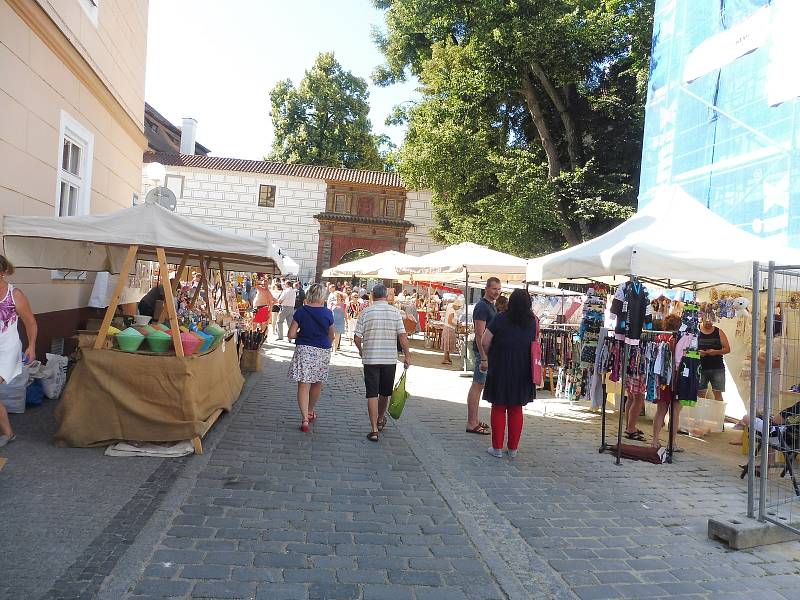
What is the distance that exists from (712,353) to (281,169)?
30677mm

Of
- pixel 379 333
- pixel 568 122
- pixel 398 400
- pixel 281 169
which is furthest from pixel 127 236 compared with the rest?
pixel 281 169

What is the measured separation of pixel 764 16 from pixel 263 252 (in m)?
11.2

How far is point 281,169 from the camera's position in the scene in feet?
117

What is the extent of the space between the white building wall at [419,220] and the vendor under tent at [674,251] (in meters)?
28.6

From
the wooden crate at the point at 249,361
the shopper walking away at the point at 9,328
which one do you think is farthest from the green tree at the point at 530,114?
the shopper walking away at the point at 9,328

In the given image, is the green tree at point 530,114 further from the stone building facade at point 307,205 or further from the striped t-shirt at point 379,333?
the striped t-shirt at point 379,333

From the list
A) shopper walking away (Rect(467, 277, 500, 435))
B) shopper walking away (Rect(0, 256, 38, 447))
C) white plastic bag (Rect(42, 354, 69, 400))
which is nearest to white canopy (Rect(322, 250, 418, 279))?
shopper walking away (Rect(467, 277, 500, 435))

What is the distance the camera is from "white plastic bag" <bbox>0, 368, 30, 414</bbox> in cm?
660

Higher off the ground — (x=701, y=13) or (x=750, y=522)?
(x=701, y=13)

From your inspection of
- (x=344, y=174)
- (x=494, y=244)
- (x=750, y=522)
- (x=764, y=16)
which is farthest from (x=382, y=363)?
(x=344, y=174)

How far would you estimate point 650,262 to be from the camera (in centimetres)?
633

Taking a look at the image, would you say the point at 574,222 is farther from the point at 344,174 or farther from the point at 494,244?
the point at 344,174

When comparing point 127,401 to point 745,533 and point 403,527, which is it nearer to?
point 403,527

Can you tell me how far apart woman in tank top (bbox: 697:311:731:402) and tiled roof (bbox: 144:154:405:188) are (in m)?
28.0
